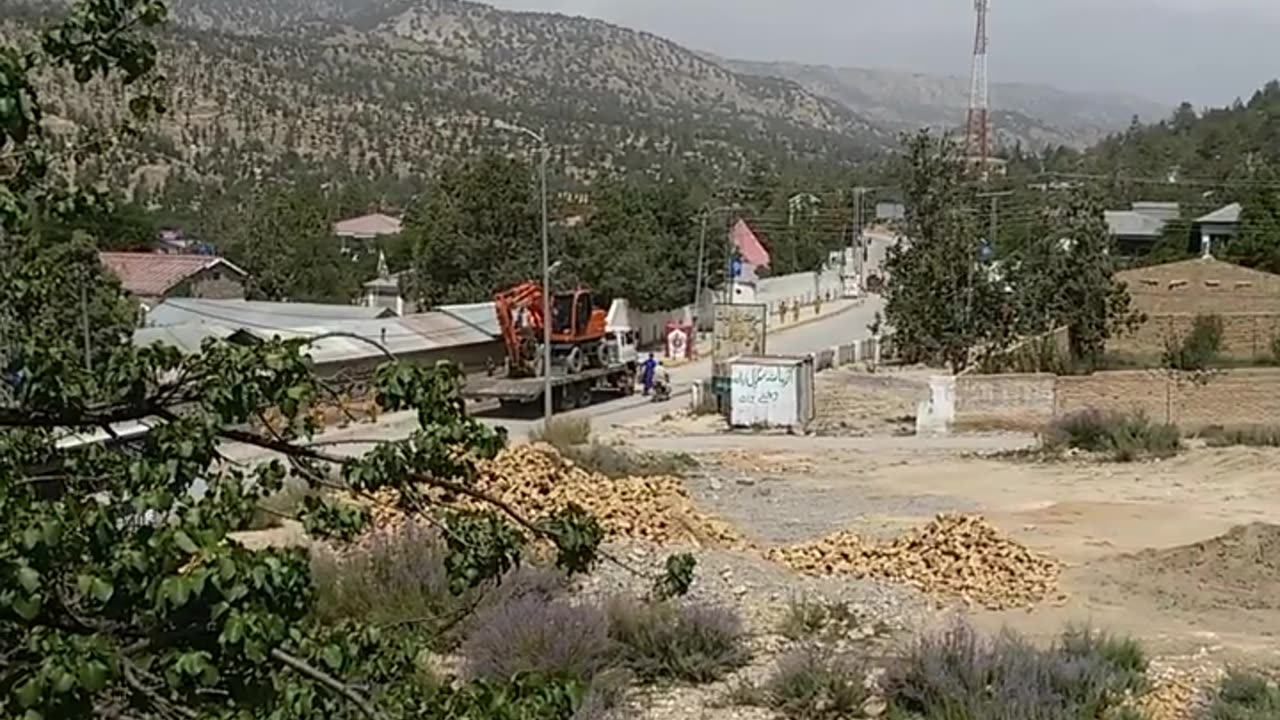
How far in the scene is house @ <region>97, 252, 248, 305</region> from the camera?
61.2 metres

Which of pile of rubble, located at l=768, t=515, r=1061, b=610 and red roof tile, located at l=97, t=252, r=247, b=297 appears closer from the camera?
pile of rubble, located at l=768, t=515, r=1061, b=610

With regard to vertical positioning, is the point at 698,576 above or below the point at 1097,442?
above

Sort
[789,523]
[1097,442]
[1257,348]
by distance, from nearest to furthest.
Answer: [789,523] < [1097,442] < [1257,348]

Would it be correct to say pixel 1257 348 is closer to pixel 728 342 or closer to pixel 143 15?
pixel 728 342

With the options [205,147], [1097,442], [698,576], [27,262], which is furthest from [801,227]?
[27,262]

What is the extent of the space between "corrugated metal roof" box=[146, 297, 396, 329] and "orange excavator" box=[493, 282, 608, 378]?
7.07 metres

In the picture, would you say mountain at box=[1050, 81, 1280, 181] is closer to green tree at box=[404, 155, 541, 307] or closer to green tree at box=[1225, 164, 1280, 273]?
green tree at box=[1225, 164, 1280, 273]

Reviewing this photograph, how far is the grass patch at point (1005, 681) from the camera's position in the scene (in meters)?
10.6

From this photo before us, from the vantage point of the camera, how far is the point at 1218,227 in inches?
3295

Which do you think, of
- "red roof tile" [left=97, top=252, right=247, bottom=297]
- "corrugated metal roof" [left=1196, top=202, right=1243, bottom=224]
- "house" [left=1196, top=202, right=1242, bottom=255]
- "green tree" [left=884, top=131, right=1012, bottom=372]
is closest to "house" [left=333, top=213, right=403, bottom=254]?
"red roof tile" [left=97, top=252, right=247, bottom=297]

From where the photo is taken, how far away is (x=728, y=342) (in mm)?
49062

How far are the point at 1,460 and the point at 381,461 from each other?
1.04 m

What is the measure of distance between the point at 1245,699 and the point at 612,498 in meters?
8.49

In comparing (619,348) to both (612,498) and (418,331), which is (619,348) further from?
(612,498)
